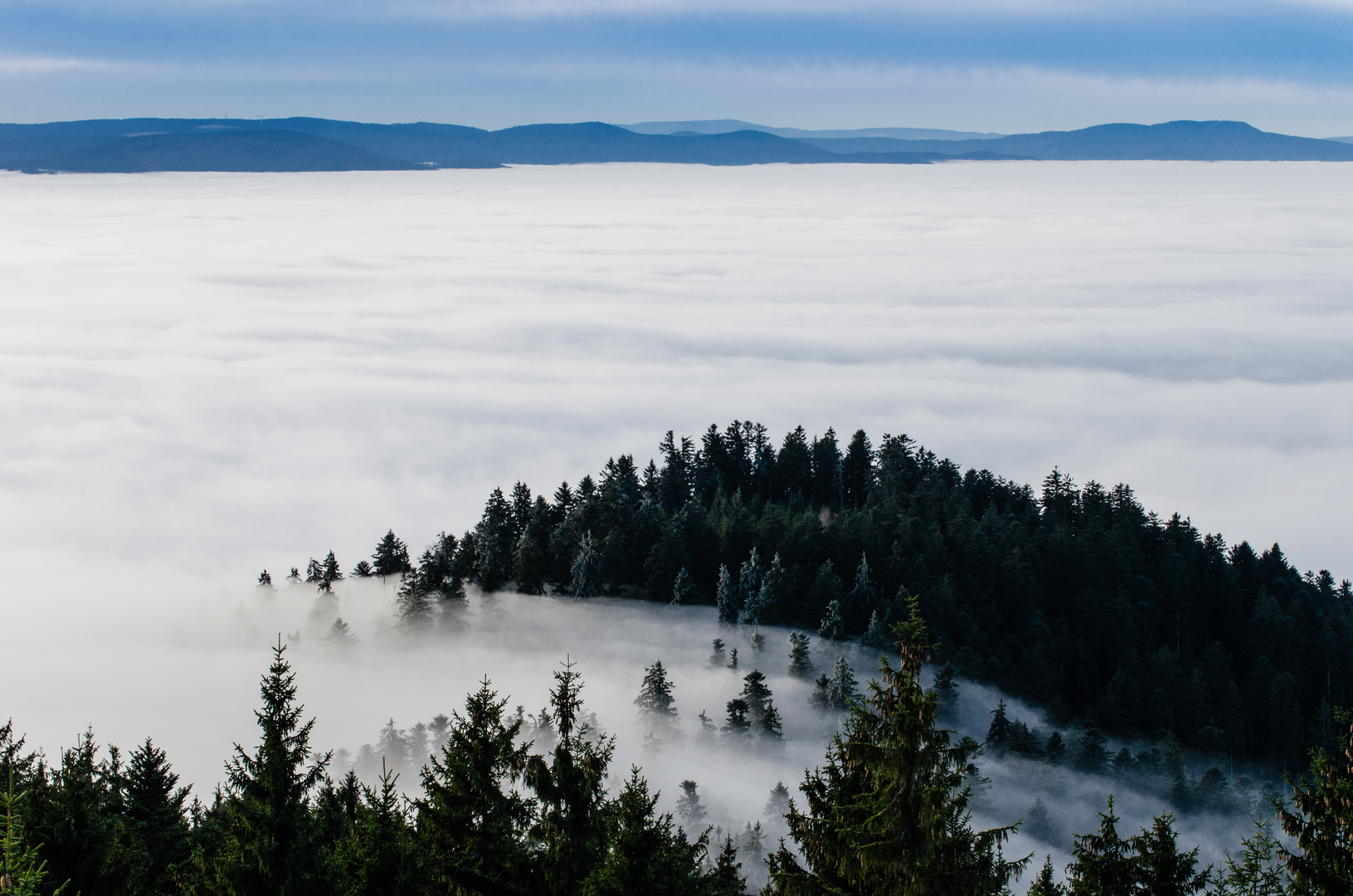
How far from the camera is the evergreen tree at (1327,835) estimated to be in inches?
724

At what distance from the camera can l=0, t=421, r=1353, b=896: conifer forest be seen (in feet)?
66.0

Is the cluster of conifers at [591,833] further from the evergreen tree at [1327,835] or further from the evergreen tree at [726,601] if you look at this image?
the evergreen tree at [726,601]

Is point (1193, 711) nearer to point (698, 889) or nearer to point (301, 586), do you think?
point (698, 889)

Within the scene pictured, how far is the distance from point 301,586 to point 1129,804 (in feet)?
271

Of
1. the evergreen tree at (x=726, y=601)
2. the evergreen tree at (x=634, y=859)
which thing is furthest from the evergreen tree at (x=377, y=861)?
the evergreen tree at (x=726, y=601)

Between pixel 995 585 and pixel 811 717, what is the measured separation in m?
26.6

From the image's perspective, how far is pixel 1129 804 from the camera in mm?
72812

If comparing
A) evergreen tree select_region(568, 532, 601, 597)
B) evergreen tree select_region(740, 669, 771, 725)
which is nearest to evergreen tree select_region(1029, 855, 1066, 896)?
evergreen tree select_region(740, 669, 771, 725)

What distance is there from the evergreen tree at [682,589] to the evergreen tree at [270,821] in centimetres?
6503

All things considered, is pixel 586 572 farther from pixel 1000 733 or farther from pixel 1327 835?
pixel 1327 835

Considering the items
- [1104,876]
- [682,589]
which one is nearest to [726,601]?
[682,589]

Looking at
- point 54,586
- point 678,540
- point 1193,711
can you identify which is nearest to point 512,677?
point 678,540

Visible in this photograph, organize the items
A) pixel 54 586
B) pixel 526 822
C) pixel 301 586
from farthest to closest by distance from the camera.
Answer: pixel 54 586 → pixel 301 586 → pixel 526 822

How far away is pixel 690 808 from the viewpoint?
63156 mm
